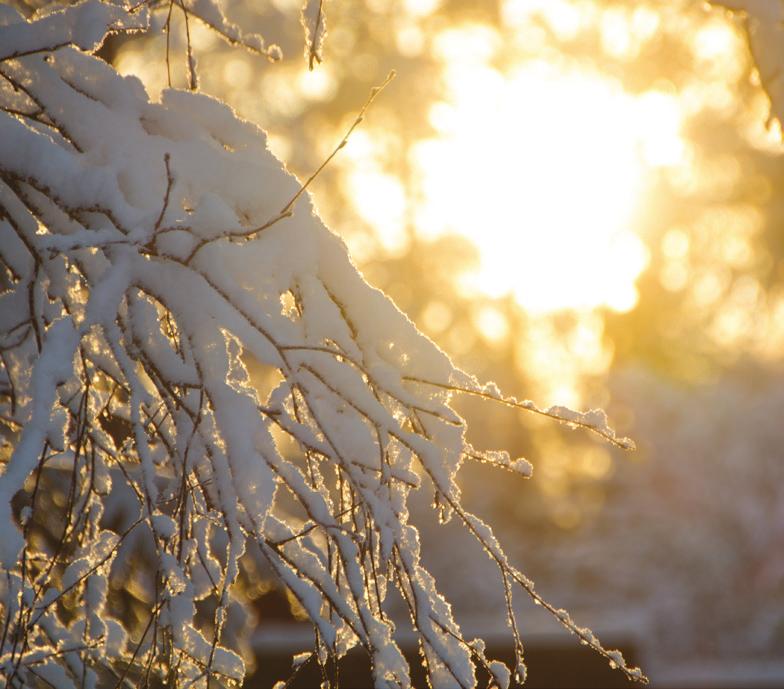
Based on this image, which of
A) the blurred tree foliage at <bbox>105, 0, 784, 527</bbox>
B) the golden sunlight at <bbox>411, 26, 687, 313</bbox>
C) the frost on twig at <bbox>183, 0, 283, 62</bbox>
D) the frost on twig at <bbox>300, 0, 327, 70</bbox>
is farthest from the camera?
the blurred tree foliage at <bbox>105, 0, 784, 527</bbox>

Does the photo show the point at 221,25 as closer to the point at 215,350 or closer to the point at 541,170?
the point at 215,350

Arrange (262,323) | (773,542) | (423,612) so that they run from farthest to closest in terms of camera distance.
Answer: (773,542)
(423,612)
(262,323)

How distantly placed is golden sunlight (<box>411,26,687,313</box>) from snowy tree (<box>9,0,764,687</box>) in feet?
32.6

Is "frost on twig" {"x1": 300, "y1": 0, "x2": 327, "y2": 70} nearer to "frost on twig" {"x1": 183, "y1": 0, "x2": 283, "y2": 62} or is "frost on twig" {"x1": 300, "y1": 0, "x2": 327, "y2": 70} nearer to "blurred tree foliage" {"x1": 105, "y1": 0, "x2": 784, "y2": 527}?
"frost on twig" {"x1": 183, "y1": 0, "x2": 283, "y2": 62}

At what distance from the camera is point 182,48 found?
30.8ft

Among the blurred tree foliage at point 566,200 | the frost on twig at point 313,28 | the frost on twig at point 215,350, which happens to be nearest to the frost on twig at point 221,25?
the frost on twig at point 313,28

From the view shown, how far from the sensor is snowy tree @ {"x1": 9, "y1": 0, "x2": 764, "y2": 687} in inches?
68.9

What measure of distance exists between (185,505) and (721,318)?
756 inches

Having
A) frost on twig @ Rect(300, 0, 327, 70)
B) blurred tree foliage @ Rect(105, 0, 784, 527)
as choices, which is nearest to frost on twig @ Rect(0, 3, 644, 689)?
frost on twig @ Rect(300, 0, 327, 70)

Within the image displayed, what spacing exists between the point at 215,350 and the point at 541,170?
40.7ft

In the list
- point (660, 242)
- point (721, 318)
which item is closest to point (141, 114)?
point (660, 242)

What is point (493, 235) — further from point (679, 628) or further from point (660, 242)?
point (679, 628)

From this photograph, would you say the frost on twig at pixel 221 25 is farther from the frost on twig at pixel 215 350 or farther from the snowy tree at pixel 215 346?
the frost on twig at pixel 215 350

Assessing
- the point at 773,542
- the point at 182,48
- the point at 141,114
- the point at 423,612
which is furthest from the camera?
the point at 773,542
